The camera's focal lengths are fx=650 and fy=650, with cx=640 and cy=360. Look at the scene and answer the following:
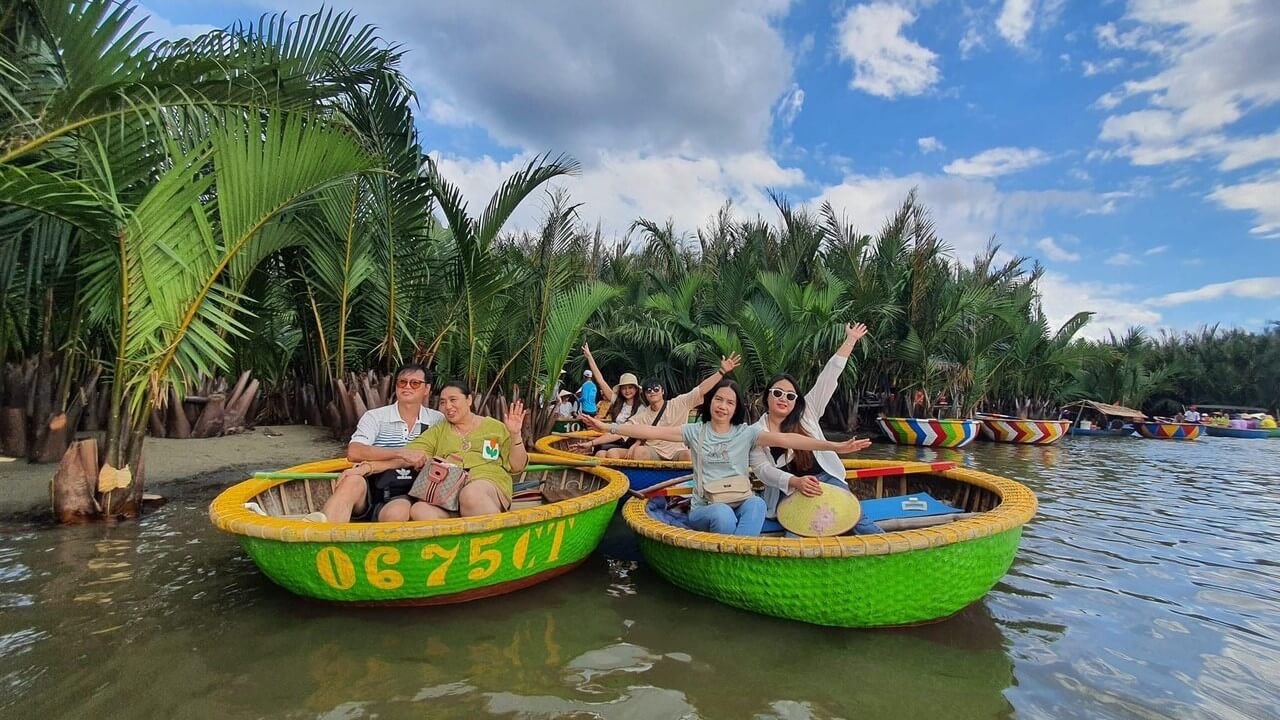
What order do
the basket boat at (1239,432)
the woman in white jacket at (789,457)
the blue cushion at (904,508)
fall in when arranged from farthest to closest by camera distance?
the basket boat at (1239,432) < the blue cushion at (904,508) < the woman in white jacket at (789,457)

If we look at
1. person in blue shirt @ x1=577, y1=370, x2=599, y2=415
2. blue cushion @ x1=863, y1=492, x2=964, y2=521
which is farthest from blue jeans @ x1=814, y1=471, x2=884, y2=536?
person in blue shirt @ x1=577, y1=370, x2=599, y2=415

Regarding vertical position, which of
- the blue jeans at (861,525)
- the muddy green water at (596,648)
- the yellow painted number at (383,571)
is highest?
the blue jeans at (861,525)

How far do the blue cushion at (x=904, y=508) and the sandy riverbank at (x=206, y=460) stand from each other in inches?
230

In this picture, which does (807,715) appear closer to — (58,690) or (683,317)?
(58,690)

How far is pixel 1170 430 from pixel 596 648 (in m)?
19.8

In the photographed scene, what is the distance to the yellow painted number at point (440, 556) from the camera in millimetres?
3146

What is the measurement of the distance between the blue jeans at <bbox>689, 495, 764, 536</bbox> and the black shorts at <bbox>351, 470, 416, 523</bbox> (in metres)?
1.85

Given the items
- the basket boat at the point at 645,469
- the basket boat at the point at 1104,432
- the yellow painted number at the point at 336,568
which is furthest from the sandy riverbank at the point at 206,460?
the basket boat at the point at 1104,432

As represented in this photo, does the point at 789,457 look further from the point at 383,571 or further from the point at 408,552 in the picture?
the point at 383,571

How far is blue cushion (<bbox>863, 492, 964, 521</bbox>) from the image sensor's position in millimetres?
4176

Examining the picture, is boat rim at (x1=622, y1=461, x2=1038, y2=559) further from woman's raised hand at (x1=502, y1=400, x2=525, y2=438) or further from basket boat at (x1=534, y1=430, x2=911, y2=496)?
basket boat at (x1=534, y1=430, x2=911, y2=496)

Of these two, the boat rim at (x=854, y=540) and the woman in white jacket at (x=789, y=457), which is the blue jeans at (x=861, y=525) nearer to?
the woman in white jacket at (x=789, y=457)

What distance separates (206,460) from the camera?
6.83 metres

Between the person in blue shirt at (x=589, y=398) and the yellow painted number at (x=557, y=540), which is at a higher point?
the person in blue shirt at (x=589, y=398)
